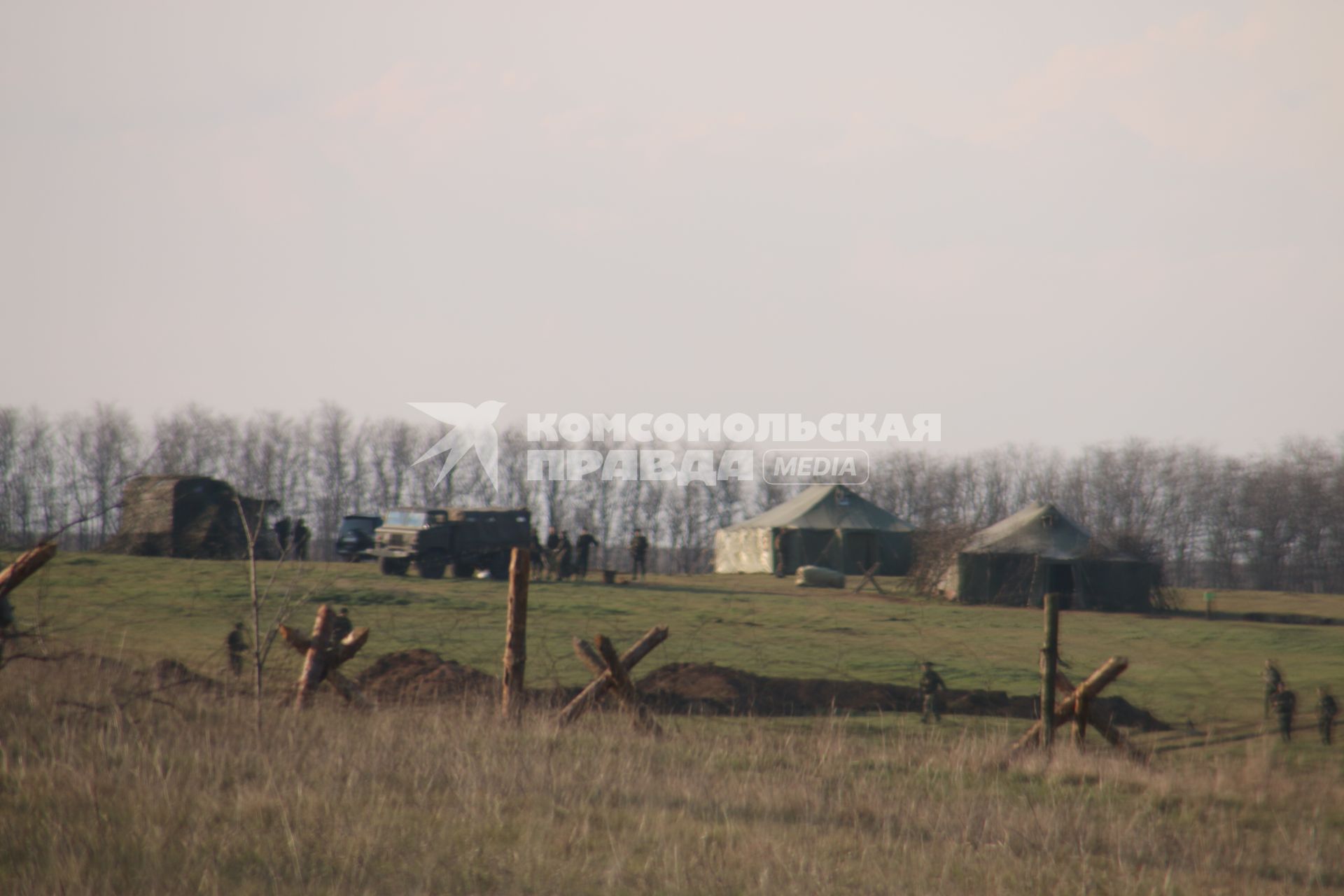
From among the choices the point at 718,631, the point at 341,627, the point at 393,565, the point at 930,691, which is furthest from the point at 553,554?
the point at 930,691

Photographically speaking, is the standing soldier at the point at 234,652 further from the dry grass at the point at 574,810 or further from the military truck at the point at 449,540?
the military truck at the point at 449,540

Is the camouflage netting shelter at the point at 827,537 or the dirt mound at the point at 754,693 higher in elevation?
the camouflage netting shelter at the point at 827,537

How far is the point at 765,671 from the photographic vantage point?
1728cm

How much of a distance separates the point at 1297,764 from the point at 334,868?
10.2 m

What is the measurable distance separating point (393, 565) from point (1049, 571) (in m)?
20.6

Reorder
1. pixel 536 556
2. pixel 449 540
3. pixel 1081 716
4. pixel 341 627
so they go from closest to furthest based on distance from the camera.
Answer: pixel 1081 716, pixel 341 627, pixel 449 540, pixel 536 556

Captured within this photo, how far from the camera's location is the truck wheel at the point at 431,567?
33.8 m

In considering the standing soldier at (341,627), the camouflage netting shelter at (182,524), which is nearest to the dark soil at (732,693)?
the standing soldier at (341,627)

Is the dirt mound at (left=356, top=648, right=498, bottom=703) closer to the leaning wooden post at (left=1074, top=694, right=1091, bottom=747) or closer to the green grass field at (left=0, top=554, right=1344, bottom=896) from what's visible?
the green grass field at (left=0, top=554, right=1344, bottom=896)

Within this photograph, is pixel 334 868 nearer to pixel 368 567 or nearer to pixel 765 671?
pixel 765 671

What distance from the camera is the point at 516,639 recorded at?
430 inches

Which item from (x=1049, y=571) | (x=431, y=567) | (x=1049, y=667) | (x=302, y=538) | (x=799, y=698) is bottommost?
(x=799, y=698)

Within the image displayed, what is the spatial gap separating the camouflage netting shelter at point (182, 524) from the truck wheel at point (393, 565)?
17.0 feet

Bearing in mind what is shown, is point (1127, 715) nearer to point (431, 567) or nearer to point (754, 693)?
point (754, 693)
